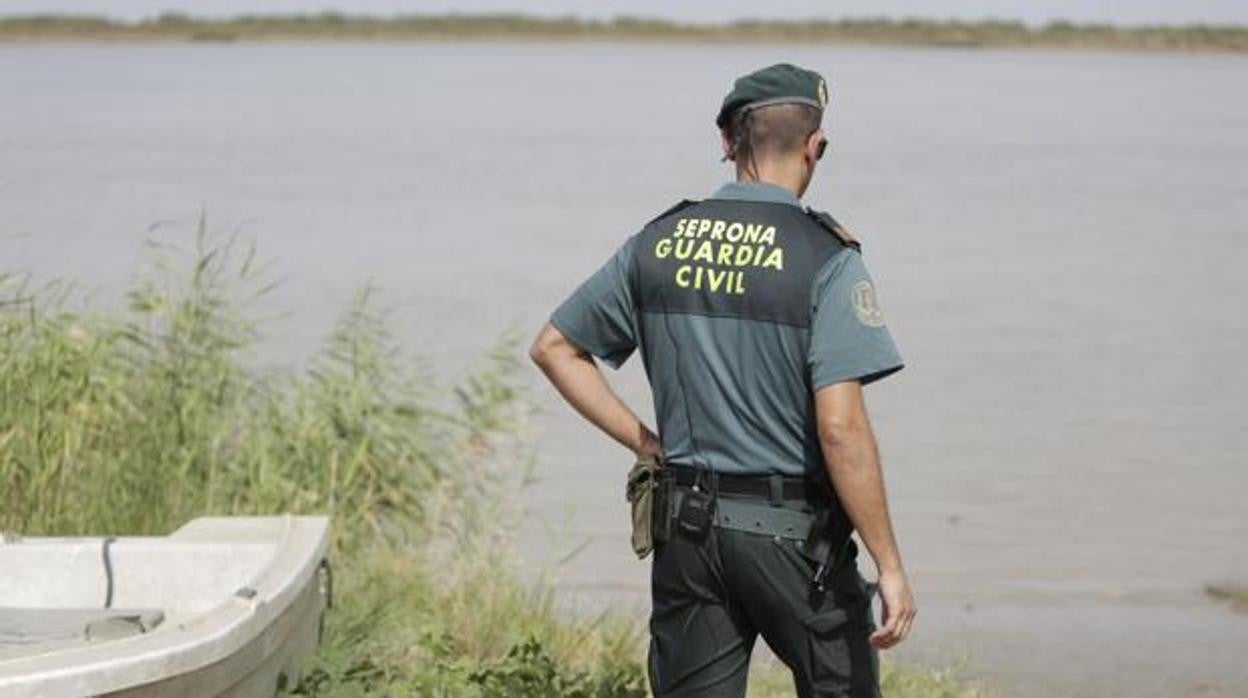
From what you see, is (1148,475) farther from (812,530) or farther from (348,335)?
(812,530)

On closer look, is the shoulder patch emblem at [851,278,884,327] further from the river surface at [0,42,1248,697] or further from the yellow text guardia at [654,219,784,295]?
the river surface at [0,42,1248,697]

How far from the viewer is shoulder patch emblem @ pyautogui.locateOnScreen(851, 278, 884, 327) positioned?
4862mm

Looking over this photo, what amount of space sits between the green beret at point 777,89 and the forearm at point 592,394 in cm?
62

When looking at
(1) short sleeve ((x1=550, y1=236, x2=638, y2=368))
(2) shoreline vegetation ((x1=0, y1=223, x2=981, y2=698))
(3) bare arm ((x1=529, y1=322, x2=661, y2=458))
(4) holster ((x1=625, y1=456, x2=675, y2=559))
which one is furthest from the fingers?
(2) shoreline vegetation ((x1=0, y1=223, x2=981, y2=698))

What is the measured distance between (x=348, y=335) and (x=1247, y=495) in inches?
175

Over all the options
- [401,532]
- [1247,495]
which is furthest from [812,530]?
[1247,495]

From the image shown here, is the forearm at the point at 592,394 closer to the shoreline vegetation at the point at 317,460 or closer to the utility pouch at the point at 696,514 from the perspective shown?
the utility pouch at the point at 696,514

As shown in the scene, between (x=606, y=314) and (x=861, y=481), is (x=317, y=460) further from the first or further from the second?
(x=861, y=481)

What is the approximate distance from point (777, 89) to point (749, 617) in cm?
104

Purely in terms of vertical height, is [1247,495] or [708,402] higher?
[708,402]

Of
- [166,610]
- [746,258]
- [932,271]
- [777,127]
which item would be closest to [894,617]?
[746,258]

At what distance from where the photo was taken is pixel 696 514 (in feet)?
16.5

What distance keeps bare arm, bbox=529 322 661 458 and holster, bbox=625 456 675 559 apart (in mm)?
87

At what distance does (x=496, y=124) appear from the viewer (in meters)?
35.2
